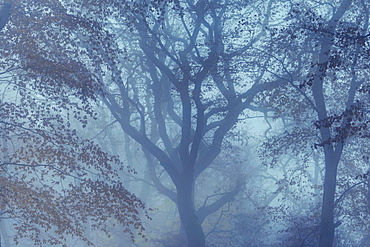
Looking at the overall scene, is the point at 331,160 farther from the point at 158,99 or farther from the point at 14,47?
the point at 14,47

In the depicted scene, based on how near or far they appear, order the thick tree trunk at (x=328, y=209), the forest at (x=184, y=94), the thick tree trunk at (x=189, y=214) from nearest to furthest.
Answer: the forest at (x=184, y=94) < the thick tree trunk at (x=328, y=209) < the thick tree trunk at (x=189, y=214)

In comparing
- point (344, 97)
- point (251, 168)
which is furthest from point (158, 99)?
point (251, 168)

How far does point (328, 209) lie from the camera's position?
14047 mm

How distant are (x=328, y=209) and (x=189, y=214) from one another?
4.86m

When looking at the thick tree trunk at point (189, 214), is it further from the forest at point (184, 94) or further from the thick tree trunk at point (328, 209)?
the thick tree trunk at point (328, 209)

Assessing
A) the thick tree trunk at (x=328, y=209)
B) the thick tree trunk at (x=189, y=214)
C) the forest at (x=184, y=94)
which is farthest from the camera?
the thick tree trunk at (x=189, y=214)

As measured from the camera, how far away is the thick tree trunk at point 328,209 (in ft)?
45.9

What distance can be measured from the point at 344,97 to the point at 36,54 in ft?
38.6

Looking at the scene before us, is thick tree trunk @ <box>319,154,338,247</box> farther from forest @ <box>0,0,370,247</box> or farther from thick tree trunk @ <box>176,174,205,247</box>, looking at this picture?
thick tree trunk @ <box>176,174,205,247</box>

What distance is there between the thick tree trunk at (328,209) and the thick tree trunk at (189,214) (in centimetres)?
428

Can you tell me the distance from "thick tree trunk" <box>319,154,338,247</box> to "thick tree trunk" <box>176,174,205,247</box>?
14.0 ft

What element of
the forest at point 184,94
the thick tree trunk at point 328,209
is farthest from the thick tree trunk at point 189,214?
the thick tree trunk at point 328,209

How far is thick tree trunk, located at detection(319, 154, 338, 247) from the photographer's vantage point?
14.0 meters

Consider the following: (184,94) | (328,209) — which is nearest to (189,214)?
(184,94)
